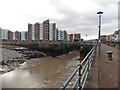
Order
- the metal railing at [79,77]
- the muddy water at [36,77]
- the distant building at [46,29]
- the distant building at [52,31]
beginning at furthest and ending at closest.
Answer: the distant building at [52,31]
the distant building at [46,29]
the muddy water at [36,77]
the metal railing at [79,77]

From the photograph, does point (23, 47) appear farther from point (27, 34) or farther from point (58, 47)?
point (27, 34)

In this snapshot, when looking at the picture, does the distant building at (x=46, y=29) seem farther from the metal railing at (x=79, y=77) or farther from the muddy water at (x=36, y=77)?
the metal railing at (x=79, y=77)

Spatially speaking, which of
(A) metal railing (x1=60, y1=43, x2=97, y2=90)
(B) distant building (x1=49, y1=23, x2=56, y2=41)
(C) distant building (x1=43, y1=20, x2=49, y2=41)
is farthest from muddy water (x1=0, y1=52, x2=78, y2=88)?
(B) distant building (x1=49, y1=23, x2=56, y2=41)

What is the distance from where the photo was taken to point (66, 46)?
63031 millimetres

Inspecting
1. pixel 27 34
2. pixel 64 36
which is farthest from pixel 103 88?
pixel 64 36

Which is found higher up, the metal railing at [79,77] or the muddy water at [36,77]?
the metal railing at [79,77]

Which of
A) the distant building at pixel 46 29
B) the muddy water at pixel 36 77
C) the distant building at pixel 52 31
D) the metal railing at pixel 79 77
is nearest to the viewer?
the metal railing at pixel 79 77

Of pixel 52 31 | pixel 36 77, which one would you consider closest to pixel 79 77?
pixel 36 77

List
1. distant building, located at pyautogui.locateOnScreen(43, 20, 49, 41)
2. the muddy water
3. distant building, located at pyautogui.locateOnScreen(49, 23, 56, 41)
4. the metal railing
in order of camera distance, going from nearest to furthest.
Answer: the metal railing, the muddy water, distant building, located at pyautogui.locateOnScreen(43, 20, 49, 41), distant building, located at pyautogui.locateOnScreen(49, 23, 56, 41)

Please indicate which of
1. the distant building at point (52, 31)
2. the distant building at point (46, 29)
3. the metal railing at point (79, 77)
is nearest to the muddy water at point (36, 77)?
the metal railing at point (79, 77)

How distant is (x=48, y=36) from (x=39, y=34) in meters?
6.49

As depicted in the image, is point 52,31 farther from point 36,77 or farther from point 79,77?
point 79,77

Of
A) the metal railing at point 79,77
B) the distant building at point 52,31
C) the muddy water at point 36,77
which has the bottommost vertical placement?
the muddy water at point 36,77

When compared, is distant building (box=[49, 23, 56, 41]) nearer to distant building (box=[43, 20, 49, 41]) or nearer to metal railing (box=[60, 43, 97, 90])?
distant building (box=[43, 20, 49, 41])
